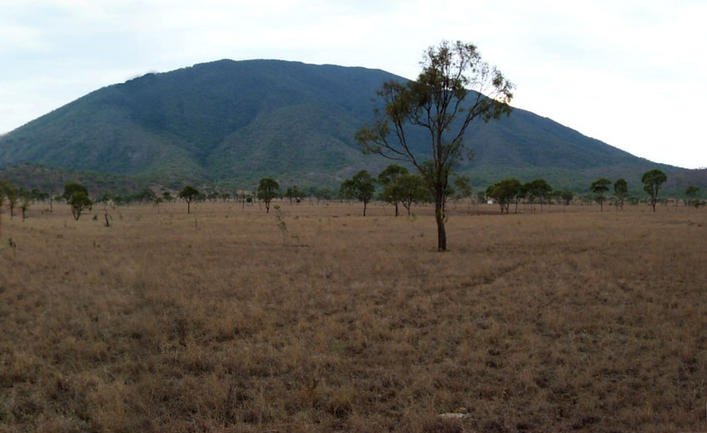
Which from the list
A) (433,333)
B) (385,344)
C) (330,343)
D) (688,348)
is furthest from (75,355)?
(688,348)

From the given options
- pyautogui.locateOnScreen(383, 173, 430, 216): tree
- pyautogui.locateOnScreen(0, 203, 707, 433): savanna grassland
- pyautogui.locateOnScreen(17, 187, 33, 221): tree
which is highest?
pyautogui.locateOnScreen(383, 173, 430, 216): tree

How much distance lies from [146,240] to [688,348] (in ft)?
104

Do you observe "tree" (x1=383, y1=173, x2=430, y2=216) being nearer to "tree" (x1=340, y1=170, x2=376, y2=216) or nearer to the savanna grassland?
"tree" (x1=340, y1=170, x2=376, y2=216)

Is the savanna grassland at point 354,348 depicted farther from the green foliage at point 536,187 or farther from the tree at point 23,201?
the green foliage at point 536,187

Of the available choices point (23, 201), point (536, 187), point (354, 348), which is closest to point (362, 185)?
point (536, 187)

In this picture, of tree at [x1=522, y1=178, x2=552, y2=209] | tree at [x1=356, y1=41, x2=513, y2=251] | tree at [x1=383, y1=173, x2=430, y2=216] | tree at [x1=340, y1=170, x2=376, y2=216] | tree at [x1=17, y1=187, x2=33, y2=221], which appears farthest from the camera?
tree at [x1=522, y1=178, x2=552, y2=209]

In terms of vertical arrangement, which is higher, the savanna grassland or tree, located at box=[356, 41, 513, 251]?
tree, located at box=[356, 41, 513, 251]

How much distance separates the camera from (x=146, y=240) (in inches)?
1229

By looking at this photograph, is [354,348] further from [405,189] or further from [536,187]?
[536,187]

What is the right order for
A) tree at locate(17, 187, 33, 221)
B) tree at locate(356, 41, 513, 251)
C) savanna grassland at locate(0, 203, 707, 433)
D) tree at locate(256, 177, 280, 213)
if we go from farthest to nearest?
tree at locate(256, 177, 280, 213) → tree at locate(17, 187, 33, 221) → tree at locate(356, 41, 513, 251) → savanna grassland at locate(0, 203, 707, 433)

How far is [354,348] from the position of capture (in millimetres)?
9508

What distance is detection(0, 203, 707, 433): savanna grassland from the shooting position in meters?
6.67

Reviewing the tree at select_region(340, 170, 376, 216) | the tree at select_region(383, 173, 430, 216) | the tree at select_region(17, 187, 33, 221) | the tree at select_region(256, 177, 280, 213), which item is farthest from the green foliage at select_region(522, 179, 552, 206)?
the tree at select_region(17, 187, 33, 221)

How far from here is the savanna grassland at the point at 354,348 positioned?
6.67 meters
